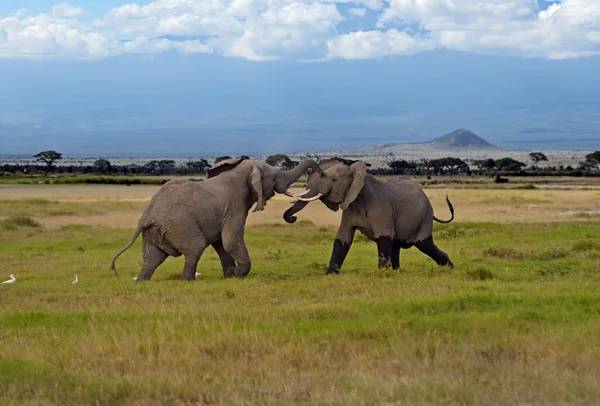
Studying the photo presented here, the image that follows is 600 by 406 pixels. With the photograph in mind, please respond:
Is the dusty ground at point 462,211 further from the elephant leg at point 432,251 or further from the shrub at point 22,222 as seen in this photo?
the elephant leg at point 432,251

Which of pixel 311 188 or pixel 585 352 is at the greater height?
pixel 311 188

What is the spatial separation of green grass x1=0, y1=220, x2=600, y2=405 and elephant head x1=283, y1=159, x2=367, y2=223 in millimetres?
1486

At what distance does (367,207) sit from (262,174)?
230 cm

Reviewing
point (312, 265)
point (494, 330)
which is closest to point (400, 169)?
point (312, 265)

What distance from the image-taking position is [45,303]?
14125 millimetres

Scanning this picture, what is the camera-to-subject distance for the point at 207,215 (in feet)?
54.9

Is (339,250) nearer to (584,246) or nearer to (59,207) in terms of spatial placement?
(584,246)

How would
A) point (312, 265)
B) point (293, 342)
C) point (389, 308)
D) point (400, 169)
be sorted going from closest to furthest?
point (293, 342) → point (389, 308) → point (312, 265) → point (400, 169)

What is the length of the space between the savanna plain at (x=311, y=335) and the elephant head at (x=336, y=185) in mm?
1489

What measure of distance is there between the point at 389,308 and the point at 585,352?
10.4 ft

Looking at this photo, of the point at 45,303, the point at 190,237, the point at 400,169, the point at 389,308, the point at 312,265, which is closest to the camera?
the point at 389,308

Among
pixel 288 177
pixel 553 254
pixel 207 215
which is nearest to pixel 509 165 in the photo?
pixel 553 254

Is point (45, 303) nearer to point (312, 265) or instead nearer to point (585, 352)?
point (312, 265)

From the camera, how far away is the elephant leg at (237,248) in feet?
55.8
